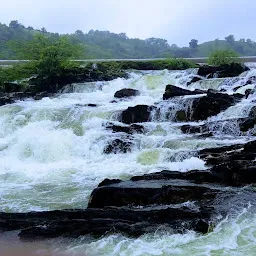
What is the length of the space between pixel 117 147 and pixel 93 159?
0.86 meters

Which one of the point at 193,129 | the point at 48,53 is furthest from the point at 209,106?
the point at 48,53

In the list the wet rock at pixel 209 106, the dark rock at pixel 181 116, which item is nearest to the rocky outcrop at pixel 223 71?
the wet rock at pixel 209 106

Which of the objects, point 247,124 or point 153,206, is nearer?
point 153,206

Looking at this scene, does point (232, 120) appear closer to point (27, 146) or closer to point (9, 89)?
point (27, 146)

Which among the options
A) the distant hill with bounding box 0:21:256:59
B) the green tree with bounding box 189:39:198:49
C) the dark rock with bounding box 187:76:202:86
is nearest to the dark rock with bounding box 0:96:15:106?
the dark rock with bounding box 187:76:202:86

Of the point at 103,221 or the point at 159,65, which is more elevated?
the point at 159,65

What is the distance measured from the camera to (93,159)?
12922 mm

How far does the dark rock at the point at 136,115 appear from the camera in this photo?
15.6m

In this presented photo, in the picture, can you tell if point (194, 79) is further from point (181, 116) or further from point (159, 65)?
point (159, 65)

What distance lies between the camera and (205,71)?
78.0ft

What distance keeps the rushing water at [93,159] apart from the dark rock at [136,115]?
1.05 feet

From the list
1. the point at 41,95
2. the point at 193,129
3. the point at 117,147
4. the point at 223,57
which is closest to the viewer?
the point at 117,147

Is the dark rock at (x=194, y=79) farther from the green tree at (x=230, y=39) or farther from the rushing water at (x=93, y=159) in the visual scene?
the green tree at (x=230, y=39)

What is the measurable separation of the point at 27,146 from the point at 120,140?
329cm
